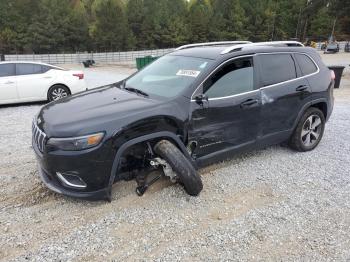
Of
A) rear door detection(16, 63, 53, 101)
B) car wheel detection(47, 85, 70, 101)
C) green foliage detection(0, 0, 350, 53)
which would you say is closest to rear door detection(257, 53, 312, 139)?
car wheel detection(47, 85, 70, 101)

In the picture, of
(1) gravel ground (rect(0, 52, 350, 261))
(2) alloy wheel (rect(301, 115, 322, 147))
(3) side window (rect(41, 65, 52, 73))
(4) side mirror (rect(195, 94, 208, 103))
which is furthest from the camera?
(3) side window (rect(41, 65, 52, 73))

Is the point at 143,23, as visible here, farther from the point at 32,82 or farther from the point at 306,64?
the point at 306,64

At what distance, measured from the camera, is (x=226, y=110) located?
12.7ft

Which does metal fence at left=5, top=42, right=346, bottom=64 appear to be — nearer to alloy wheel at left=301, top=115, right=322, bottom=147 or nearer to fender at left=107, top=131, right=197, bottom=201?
alloy wheel at left=301, top=115, right=322, bottom=147

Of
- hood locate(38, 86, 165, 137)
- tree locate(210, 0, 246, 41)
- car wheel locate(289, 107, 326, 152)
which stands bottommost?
car wheel locate(289, 107, 326, 152)

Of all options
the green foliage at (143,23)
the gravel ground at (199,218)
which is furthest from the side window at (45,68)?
the green foliage at (143,23)

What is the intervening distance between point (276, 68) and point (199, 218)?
239 cm

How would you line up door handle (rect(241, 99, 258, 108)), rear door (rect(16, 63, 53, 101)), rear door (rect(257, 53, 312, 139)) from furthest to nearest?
rear door (rect(16, 63, 53, 101)) → rear door (rect(257, 53, 312, 139)) → door handle (rect(241, 99, 258, 108))

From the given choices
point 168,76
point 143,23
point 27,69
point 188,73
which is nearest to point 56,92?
point 27,69

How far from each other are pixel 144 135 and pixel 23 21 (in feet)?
182

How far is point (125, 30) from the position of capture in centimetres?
5341

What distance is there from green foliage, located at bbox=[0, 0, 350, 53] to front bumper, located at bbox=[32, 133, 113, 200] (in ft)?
107

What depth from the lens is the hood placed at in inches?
124

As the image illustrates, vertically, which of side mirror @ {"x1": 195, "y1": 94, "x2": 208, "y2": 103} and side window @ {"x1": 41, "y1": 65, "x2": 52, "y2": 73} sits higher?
side mirror @ {"x1": 195, "y1": 94, "x2": 208, "y2": 103}
